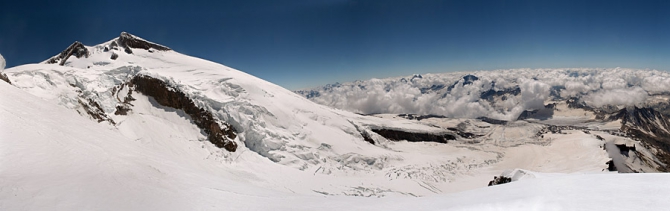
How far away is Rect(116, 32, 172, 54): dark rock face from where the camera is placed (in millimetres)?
69438

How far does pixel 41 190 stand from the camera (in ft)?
36.2

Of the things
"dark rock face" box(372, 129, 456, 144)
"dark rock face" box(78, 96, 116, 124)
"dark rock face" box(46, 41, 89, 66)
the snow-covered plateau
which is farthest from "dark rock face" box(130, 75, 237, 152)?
"dark rock face" box(372, 129, 456, 144)

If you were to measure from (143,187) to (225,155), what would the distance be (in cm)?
2683

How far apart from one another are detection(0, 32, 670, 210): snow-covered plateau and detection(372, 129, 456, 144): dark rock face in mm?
410

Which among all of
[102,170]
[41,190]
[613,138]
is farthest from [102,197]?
[613,138]

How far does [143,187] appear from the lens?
14023 mm

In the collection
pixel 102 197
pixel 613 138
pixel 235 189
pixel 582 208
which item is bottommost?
pixel 613 138

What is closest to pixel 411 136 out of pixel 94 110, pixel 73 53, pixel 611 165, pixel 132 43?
pixel 611 165

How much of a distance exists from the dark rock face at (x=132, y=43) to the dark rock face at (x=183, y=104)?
2654 centimetres

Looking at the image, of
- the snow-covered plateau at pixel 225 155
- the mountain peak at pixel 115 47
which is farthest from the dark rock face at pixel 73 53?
the snow-covered plateau at pixel 225 155

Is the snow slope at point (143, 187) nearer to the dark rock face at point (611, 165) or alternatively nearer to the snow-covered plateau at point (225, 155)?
the snow-covered plateau at point (225, 155)

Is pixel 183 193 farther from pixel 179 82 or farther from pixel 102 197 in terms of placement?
pixel 179 82

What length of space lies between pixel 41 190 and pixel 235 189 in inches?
325

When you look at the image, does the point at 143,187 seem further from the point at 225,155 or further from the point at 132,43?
the point at 132,43
